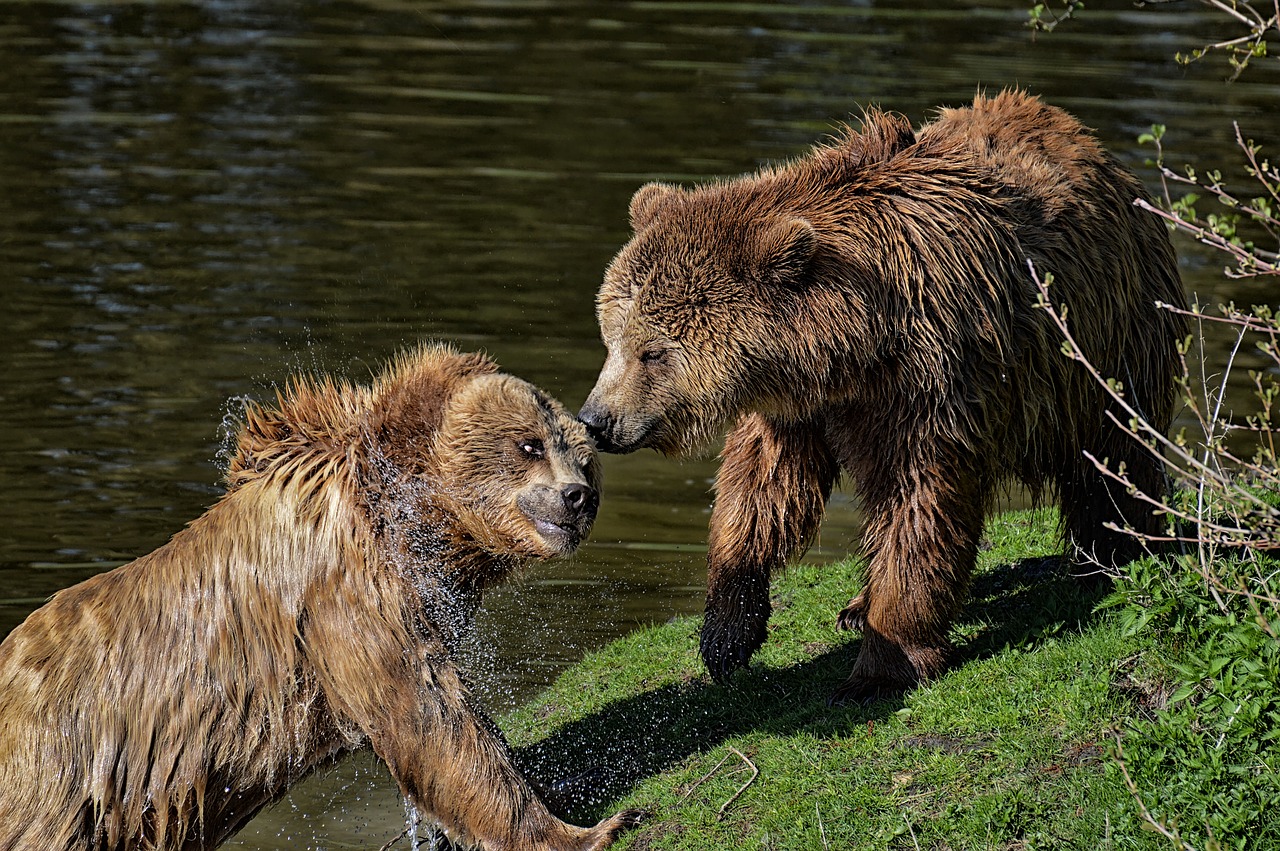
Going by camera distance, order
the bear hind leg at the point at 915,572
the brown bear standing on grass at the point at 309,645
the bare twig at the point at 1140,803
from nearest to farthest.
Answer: the bare twig at the point at 1140,803 < the brown bear standing on grass at the point at 309,645 < the bear hind leg at the point at 915,572

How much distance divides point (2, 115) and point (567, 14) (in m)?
10.2

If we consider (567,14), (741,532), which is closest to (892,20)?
(567,14)

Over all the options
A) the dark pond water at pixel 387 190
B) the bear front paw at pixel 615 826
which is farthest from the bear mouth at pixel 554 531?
the dark pond water at pixel 387 190

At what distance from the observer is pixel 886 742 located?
6.48 meters

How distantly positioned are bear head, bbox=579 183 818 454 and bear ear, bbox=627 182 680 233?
21 centimetres

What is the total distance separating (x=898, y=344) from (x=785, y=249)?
66 cm

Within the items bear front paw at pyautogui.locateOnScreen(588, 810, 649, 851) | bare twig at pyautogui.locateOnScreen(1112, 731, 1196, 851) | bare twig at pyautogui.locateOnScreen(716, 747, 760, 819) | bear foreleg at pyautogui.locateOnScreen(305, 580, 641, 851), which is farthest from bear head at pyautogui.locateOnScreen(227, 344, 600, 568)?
bare twig at pyautogui.locateOnScreen(1112, 731, 1196, 851)

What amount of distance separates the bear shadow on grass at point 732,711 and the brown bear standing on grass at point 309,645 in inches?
23.6

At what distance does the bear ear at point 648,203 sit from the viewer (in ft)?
22.4

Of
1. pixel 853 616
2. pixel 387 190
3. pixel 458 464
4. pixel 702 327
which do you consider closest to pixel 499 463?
pixel 458 464

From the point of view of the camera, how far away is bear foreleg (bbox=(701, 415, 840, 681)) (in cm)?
725

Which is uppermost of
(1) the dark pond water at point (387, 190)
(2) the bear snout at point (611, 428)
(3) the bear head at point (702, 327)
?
(3) the bear head at point (702, 327)

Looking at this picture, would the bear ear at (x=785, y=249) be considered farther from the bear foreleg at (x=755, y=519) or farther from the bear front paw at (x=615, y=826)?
the bear front paw at (x=615, y=826)

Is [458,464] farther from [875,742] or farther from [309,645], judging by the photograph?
[875,742]
